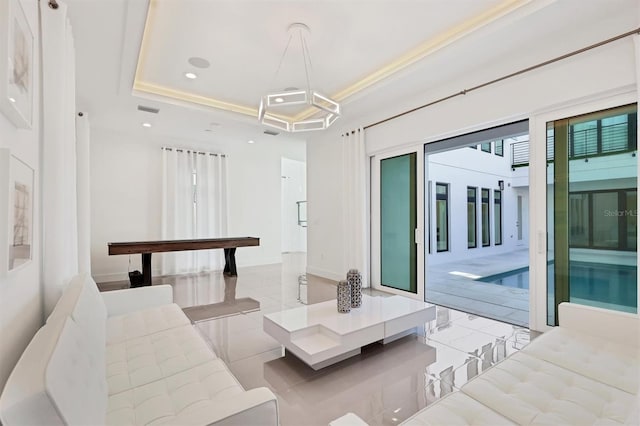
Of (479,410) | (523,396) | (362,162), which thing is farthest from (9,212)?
(362,162)

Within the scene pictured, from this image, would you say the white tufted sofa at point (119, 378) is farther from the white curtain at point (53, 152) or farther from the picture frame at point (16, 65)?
the picture frame at point (16, 65)

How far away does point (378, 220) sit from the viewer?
17.3 feet

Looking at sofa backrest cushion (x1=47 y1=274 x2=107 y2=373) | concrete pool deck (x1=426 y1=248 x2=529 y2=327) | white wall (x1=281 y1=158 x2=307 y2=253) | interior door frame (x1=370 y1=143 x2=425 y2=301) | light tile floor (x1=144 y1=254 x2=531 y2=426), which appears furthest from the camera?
white wall (x1=281 y1=158 x2=307 y2=253)

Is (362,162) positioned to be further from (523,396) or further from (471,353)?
(523,396)

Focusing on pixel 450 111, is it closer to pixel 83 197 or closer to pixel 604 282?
pixel 604 282

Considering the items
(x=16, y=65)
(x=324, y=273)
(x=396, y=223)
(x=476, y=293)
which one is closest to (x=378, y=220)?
(x=396, y=223)

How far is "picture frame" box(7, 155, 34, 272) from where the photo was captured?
4.50 feet

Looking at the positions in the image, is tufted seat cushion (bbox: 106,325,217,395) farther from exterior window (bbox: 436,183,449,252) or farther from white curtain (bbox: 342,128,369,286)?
exterior window (bbox: 436,183,449,252)

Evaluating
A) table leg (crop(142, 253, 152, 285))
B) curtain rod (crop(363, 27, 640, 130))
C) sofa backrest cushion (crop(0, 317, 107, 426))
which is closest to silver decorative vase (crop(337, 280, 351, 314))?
sofa backrest cushion (crop(0, 317, 107, 426))

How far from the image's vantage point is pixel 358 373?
7.97 ft

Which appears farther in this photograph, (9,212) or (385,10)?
(385,10)

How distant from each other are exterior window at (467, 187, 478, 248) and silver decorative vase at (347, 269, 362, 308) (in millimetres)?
7480

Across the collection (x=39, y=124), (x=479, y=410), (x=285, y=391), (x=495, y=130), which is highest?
(x=495, y=130)

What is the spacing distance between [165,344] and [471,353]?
254cm
